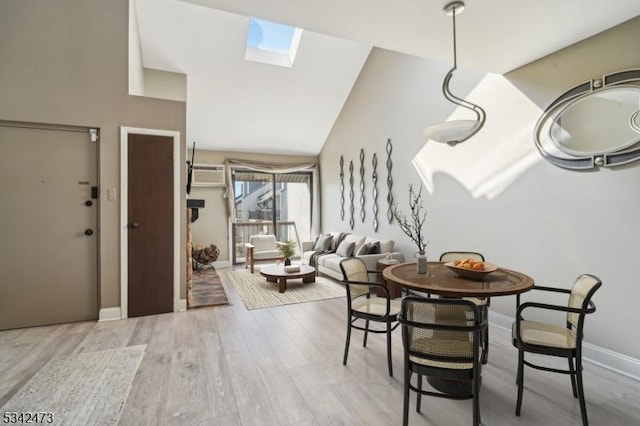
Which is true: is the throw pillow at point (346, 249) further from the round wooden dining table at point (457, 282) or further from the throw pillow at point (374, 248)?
the round wooden dining table at point (457, 282)

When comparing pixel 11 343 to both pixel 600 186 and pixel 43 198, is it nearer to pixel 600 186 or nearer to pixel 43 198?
pixel 43 198

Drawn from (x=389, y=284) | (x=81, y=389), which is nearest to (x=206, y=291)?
(x=81, y=389)

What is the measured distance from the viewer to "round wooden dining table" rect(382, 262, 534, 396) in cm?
191

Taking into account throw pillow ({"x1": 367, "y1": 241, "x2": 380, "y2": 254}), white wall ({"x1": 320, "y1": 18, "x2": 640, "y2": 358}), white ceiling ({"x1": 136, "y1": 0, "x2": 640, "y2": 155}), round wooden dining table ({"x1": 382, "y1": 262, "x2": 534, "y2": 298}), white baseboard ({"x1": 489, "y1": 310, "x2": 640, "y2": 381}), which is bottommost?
white baseboard ({"x1": 489, "y1": 310, "x2": 640, "y2": 381})

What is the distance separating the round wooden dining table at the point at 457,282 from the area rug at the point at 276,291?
7.08ft

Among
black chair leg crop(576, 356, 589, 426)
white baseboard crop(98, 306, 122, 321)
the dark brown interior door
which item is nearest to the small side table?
black chair leg crop(576, 356, 589, 426)

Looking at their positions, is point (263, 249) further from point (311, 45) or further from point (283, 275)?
point (311, 45)

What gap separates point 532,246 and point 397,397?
6.74 ft

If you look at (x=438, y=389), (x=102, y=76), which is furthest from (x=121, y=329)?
(x=438, y=389)

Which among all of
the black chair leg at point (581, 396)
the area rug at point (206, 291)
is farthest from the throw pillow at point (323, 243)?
the black chair leg at point (581, 396)

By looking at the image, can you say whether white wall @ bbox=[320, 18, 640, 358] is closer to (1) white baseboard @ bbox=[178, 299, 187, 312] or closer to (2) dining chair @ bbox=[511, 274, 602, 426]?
(2) dining chair @ bbox=[511, 274, 602, 426]

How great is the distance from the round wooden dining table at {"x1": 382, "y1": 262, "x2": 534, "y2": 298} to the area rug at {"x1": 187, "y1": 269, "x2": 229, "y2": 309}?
2715mm

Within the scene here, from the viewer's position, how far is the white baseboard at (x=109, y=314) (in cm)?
350

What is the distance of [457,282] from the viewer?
2145 mm
